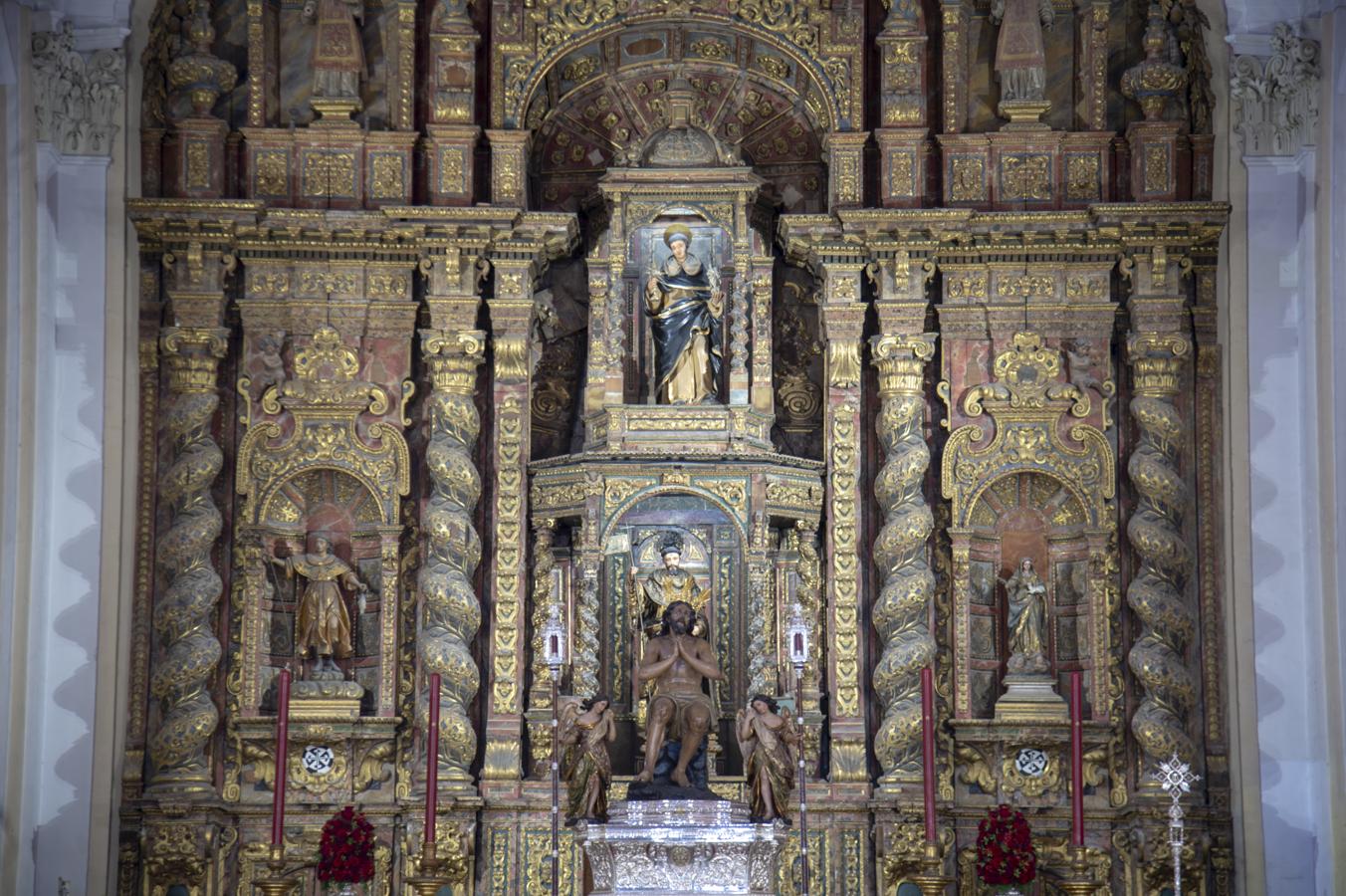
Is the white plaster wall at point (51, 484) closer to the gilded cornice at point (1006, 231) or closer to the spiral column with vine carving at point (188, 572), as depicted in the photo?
the spiral column with vine carving at point (188, 572)

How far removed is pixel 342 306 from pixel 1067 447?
6.78 meters

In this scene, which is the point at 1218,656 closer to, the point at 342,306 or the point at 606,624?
the point at 606,624

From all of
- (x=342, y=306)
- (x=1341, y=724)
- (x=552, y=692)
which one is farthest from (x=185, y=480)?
(x=1341, y=724)

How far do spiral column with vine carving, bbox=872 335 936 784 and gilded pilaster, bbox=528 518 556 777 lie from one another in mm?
2967

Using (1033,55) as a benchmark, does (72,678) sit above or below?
below

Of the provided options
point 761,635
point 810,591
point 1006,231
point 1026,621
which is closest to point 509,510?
point 761,635

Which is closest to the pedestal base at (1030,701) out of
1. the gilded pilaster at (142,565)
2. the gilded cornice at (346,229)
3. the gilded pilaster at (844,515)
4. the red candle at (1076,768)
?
the gilded pilaster at (844,515)

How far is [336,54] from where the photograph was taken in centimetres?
2327

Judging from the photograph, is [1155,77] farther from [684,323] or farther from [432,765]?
[432,765]

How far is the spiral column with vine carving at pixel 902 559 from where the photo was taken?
22.4m

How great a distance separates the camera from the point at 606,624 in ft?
75.4

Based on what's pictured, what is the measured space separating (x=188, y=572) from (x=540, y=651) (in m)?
3.23

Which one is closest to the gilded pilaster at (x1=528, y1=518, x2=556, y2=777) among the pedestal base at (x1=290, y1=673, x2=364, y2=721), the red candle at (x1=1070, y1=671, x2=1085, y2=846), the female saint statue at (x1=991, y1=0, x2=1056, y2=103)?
the pedestal base at (x1=290, y1=673, x2=364, y2=721)

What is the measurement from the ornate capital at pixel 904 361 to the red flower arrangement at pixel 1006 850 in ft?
13.0
